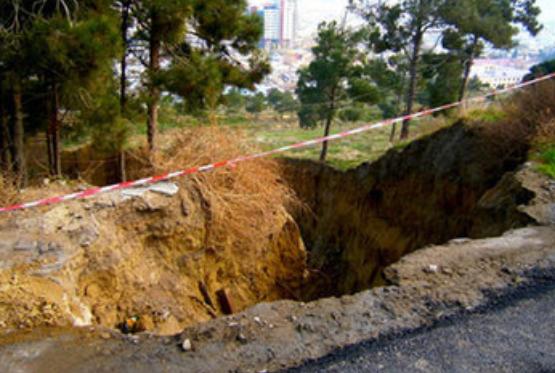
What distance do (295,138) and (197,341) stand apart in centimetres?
2586

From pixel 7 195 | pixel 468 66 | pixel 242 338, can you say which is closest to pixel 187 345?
pixel 242 338

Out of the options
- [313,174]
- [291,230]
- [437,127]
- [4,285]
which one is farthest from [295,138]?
[4,285]

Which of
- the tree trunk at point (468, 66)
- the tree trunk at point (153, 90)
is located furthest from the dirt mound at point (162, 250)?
the tree trunk at point (468, 66)

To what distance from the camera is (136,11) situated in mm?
8266

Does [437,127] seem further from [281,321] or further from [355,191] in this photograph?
[281,321]

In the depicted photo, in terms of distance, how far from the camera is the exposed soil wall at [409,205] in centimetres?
801

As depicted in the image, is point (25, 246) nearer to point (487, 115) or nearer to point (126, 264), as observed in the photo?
point (126, 264)

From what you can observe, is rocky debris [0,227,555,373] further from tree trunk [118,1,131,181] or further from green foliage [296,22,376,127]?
green foliage [296,22,376,127]

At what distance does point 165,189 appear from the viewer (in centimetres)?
698

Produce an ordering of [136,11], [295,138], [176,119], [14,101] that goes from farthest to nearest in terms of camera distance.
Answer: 1. [295,138]
2. [176,119]
3. [136,11]
4. [14,101]

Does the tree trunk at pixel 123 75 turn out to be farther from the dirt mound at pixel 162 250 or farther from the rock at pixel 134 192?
the rock at pixel 134 192

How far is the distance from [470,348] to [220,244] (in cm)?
503

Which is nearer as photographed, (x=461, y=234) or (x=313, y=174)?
(x=461, y=234)

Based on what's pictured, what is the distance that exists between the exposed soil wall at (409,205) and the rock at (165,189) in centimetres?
508
